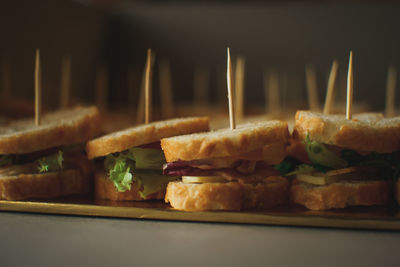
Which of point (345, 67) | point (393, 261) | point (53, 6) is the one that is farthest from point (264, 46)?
point (393, 261)

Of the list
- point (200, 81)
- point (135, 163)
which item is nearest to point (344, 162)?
point (135, 163)

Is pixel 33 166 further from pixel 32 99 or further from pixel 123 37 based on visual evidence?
pixel 123 37

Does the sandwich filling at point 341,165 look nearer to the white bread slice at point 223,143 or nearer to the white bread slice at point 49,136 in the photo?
the white bread slice at point 223,143

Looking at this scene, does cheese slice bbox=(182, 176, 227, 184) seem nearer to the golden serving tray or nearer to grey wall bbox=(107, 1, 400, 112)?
the golden serving tray

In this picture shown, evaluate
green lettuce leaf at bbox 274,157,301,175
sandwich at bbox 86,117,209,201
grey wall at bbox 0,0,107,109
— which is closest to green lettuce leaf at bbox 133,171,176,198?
sandwich at bbox 86,117,209,201

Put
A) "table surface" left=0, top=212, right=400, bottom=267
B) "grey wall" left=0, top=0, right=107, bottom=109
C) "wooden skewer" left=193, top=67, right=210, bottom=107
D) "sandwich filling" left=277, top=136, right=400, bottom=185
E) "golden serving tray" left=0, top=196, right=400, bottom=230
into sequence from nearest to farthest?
1. "table surface" left=0, top=212, right=400, bottom=267
2. "golden serving tray" left=0, top=196, right=400, bottom=230
3. "sandwich filling" left=277, top=136, right=400, bottom=185
4. "grey wall" left=0, top=0, right=107, bottom=109
5. "wooden skewer" left=193, top=67, right=210, bottom=107

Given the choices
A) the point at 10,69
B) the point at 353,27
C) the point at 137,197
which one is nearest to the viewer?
the point at 137,197
